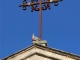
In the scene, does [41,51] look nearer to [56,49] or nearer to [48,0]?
[56,49]

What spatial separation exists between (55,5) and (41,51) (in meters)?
4.13

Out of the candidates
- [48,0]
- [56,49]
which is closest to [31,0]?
[48,0]

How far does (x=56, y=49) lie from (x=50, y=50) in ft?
1.17

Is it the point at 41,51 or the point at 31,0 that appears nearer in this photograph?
the point at 41,51

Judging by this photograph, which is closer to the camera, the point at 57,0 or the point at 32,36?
the point at 32,36

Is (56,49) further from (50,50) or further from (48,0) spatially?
(48,0)

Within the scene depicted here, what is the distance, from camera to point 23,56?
19094 millimetres

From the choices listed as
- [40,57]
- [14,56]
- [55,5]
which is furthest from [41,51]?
[55,5]

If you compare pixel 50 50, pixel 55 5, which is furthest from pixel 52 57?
pixel 55 5

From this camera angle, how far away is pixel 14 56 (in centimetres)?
1912

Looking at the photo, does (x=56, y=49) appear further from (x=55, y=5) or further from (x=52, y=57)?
(x=55, y=5)

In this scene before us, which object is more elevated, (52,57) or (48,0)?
(48,0)

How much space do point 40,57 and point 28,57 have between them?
0.66 m

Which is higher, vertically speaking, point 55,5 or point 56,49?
point 55,5
